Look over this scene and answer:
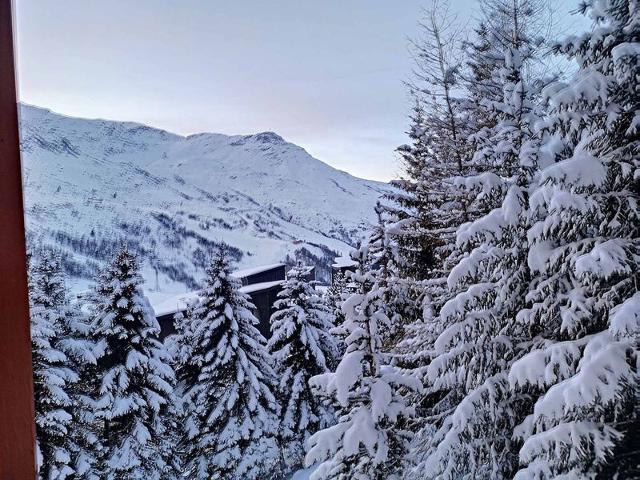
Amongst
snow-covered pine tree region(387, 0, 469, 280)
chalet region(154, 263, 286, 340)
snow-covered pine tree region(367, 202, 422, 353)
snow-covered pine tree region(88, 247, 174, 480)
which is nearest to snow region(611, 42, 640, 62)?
snow-covered pine tree region(367, 202, 422, 353)

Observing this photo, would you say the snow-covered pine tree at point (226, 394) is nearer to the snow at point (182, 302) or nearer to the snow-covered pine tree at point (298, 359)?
the snow-covered pine tree at point (298, 359)

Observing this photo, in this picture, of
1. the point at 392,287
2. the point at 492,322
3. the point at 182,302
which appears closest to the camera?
the point at 492,322

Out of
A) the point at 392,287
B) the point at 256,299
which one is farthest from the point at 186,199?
the point at 392,287

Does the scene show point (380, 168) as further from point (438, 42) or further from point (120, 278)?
point (120, 278)

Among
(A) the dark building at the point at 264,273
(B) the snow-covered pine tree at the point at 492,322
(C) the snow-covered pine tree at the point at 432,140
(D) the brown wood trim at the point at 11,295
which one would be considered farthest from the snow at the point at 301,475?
(A) the dark building at the point at 264,273

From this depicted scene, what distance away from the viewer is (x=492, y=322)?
4.72m

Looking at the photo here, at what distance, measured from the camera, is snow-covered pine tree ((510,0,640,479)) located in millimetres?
3277

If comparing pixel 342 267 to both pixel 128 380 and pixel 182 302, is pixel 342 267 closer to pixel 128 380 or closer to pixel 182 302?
pixel 128 380

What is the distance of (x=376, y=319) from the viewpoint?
5.18m

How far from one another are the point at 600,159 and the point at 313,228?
83109 millimetres

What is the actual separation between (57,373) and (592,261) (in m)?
9.40

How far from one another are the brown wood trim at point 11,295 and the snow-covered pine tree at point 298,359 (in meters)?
12.3

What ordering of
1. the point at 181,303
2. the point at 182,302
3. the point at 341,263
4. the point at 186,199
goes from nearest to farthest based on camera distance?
the point at 341,263, the point at 182,302, the point at 181,303, the point at 186,199

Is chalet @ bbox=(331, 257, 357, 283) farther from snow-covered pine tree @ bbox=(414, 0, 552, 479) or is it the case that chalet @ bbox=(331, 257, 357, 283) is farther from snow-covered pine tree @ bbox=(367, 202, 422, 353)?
snow-covered pine tree @ bbox=(414, 0, 552, 479)
